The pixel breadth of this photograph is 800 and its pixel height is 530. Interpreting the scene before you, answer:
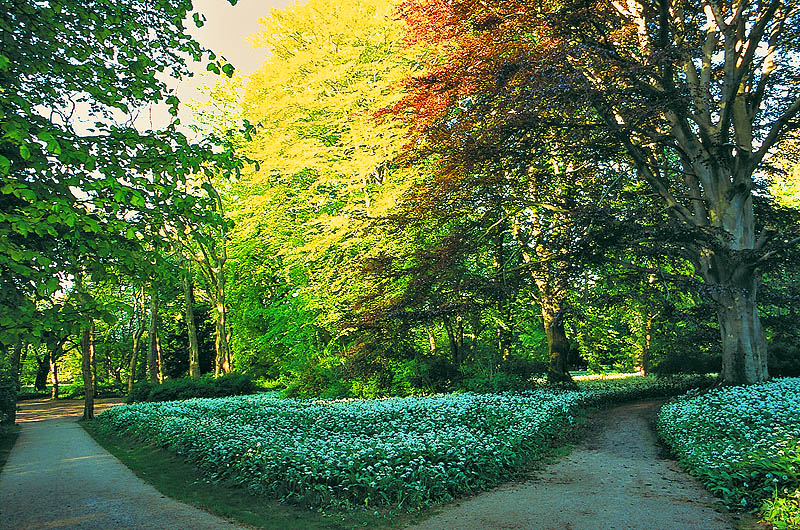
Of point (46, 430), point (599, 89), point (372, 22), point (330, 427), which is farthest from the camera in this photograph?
point (372, 22)

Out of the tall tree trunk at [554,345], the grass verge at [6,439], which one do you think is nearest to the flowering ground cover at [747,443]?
the tall tree trunk at [554,345]

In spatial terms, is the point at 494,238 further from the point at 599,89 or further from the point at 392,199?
the point at 599,89

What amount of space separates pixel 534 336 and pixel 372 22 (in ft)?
62.7

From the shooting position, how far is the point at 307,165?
20.3m

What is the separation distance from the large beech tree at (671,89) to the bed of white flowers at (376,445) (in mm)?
5380

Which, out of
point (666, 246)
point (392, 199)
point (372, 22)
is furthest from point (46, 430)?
point (666, 246)

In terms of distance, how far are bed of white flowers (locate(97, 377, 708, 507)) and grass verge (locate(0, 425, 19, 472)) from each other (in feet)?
10.4

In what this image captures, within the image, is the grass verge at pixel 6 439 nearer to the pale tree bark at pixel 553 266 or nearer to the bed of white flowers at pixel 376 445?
the bed of white flowers at pixel 376 445

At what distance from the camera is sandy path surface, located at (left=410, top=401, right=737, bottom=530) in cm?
603

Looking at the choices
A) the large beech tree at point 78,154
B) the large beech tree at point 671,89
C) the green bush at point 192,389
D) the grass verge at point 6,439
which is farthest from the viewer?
the green bush at point 192,389

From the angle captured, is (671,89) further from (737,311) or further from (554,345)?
(554,345)

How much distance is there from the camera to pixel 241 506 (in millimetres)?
7352

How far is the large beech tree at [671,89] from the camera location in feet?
40.8

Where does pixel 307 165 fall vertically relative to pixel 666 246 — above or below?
above
